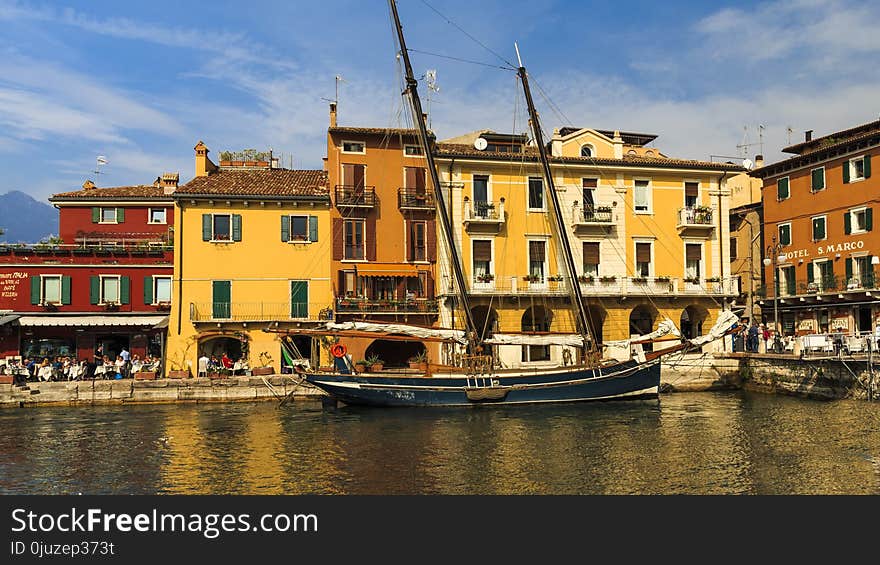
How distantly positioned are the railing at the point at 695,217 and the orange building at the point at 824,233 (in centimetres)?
505

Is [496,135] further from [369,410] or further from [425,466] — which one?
[425,466]

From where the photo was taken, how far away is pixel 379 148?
42219 millimetres

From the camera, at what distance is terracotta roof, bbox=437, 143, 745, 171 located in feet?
137

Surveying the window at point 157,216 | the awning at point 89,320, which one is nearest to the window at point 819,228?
the awning at point 89,320

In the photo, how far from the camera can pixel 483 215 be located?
137 feet

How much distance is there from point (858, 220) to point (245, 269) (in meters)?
36.0

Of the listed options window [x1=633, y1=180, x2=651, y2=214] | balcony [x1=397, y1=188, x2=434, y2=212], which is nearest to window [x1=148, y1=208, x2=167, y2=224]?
balcony [x1=397, y1=188, x2=434, y2=212]

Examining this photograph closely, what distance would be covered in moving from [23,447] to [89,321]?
16.8 m

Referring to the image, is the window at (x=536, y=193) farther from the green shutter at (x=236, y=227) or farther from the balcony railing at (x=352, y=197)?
the green shutter at (x=236, y=227)

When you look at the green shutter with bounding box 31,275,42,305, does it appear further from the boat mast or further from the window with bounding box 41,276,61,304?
the boat mast

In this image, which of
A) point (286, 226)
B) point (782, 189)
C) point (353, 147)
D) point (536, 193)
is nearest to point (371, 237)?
point (286, 226)

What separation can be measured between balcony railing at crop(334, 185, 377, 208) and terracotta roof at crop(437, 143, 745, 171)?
4.77m

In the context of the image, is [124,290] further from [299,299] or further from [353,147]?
[353,147]
